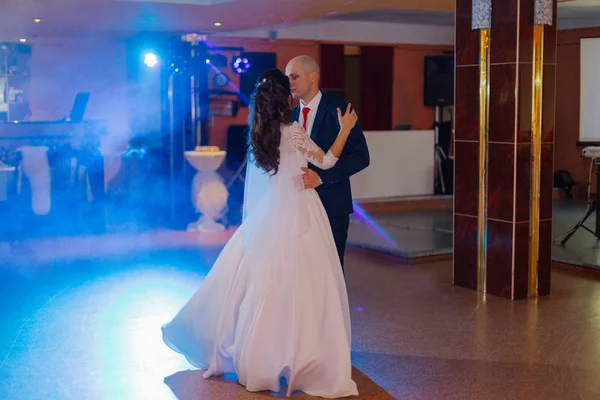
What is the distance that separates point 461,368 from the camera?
170 inches

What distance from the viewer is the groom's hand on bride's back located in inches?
159

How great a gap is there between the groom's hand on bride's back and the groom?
0.22 ft

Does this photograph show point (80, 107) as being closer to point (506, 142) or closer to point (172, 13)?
point (172, 13)

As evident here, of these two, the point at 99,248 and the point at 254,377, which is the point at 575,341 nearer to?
the point at 254,377

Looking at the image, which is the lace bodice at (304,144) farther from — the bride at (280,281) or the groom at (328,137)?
the groom at (328,137)

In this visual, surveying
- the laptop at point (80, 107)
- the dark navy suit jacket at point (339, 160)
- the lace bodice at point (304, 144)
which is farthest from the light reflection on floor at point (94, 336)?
the laptop at point (80, 107)

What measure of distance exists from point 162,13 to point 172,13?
0.10 metres

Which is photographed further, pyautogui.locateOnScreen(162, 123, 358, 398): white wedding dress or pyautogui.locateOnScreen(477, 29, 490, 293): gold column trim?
pyautogui.locateOnScreen(477, 29, 490, 293): gold column trim

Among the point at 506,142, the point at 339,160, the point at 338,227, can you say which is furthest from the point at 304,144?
the point at 506,142

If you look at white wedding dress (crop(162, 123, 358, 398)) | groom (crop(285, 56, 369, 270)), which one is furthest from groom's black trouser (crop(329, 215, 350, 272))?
white wedding dress (crop(162, 123, 358, 398))

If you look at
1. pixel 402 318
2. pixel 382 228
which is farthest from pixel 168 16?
pixel 402 318

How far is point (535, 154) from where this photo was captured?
5.77 meters

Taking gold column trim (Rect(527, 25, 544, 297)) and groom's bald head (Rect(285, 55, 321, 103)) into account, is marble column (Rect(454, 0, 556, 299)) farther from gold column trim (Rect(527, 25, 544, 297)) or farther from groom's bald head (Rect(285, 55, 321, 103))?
groom's bald head (Rect(285, 55, 321, 103))

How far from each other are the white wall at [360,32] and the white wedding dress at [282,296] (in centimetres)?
792
